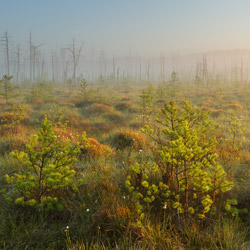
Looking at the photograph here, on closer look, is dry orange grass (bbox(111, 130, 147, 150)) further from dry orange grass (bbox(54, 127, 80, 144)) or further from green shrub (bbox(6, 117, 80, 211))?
green shrub (bbox(6, 117, 80, 211))

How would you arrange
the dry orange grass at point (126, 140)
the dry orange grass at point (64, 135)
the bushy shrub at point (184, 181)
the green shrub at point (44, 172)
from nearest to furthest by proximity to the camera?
the bushy shrub at point (184, 181) → the green shrub at point (44, 172) → the dry orange grass at point (126, 140) → the dry orange grass at point (64, 135)

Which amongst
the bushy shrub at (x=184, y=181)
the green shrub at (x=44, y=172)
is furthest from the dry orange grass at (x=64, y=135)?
the bushy shrub at (x=184, y=181)

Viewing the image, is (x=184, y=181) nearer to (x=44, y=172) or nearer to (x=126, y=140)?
(x=44, y=172)

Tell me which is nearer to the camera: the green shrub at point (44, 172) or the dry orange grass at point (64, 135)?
the green shrub at point (44, 172)

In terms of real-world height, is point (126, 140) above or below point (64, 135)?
below

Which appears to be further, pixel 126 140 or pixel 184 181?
pixel 126 140

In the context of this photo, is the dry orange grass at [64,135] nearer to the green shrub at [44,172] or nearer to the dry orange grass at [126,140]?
the dry orange grass at [126,140]

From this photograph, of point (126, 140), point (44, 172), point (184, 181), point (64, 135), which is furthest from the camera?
point (64, 135)

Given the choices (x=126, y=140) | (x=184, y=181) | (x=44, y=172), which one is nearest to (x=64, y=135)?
(x=126, y=140)

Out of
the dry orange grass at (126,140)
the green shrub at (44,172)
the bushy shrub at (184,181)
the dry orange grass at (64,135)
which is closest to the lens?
the bushy shrub at (184,181)

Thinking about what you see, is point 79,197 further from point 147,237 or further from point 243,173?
point 243,173

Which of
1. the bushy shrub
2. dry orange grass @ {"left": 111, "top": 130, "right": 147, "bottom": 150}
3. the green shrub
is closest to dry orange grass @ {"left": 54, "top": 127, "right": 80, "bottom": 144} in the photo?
dry orange grass @ {"left": 111, "top": 130, "right": 147, "bottom": 150}

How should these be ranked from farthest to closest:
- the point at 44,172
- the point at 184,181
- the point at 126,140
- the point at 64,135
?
the point at 64,135, the point at 126,140, the point at 184,181, the point at 44,172

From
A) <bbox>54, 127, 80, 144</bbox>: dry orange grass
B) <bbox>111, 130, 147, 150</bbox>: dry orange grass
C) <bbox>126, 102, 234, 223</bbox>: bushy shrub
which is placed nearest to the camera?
<bbox>126, 102, 234, 223</bbox>: bushy shrub
